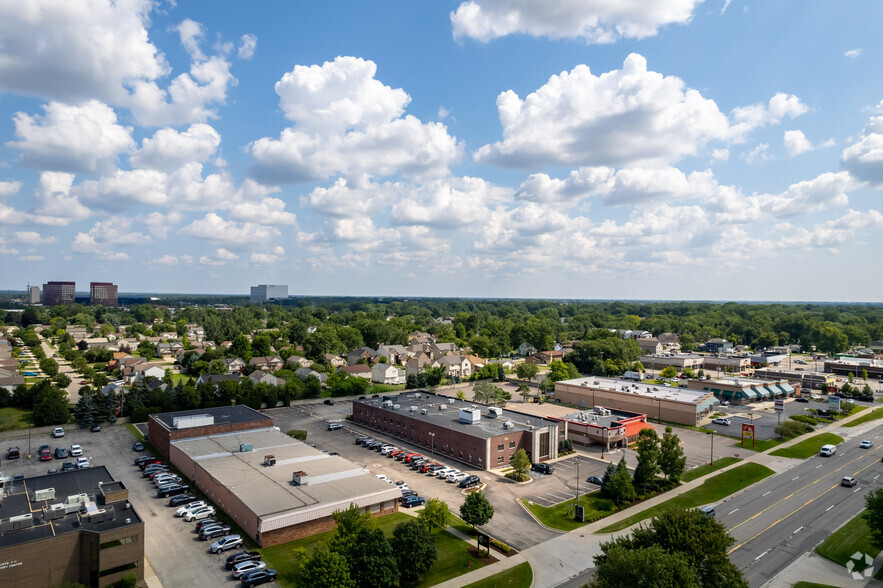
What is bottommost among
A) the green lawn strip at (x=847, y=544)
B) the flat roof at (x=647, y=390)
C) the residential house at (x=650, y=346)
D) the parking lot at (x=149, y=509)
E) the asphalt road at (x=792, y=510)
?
the parking lot at (x=149, y=509)

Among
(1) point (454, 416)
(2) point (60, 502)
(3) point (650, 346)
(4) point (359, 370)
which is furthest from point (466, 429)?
(3) point (650, 346)

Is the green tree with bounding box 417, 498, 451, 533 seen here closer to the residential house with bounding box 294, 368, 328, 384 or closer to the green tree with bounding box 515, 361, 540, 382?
the residential house with bounding box 294, 368, 328, 384

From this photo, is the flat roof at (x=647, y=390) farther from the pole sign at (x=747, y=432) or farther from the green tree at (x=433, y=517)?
the green tree at (x=433, y=517)

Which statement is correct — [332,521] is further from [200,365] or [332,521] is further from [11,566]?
[200,365]

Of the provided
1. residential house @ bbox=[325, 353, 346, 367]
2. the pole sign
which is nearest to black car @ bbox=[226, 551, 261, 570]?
the pole sign

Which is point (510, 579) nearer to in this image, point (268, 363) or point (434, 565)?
point (434, 565)

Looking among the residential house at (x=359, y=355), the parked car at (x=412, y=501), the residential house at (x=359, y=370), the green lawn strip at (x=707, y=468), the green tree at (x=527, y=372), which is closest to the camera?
the parked car at (x=412, y=501)

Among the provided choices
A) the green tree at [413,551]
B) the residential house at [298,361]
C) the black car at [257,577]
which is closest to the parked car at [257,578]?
the black car at [257,577]
